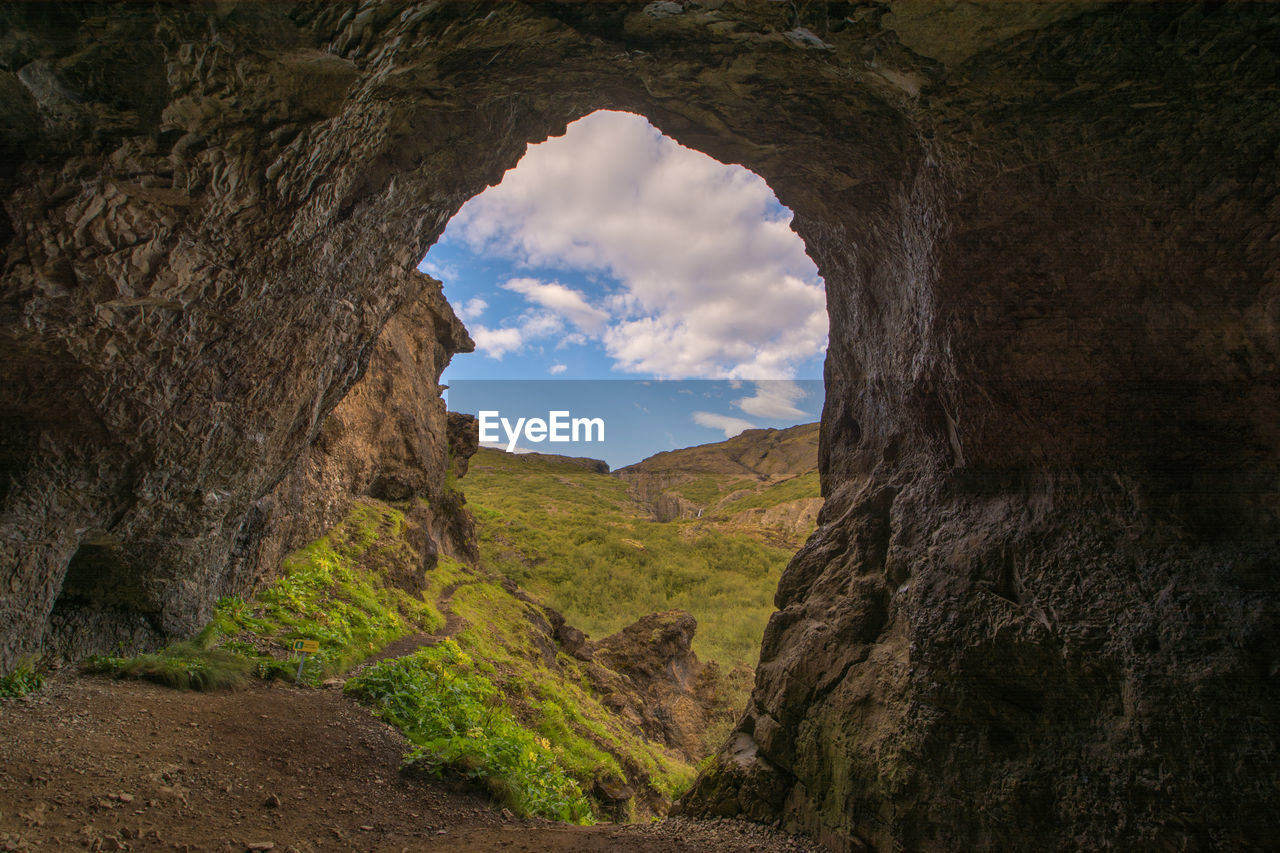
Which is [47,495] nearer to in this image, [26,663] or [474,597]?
[26,663]

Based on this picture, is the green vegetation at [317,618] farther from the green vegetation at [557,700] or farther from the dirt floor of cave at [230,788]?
the green vegetation at [557,700]

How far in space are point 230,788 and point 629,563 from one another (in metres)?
31.7

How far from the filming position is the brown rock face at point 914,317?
13.5 ft

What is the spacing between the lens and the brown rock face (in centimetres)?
412

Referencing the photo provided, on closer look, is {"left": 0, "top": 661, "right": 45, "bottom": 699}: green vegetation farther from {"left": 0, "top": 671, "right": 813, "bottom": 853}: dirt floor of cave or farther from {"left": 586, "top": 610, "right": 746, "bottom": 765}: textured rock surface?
{"left": 586, "top": 610, "right": 746, "bottom": 765}: textured rock surface

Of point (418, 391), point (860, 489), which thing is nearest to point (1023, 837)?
point (860, 489)

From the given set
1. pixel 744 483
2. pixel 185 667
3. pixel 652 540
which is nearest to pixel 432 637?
pixel 185 667

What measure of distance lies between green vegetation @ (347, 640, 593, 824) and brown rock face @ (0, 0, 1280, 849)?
2.21 meters

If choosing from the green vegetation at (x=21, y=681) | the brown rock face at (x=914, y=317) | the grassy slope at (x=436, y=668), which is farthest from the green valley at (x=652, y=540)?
the green vegetation at (x=21, y=681)

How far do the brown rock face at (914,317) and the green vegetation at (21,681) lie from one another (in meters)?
0.34

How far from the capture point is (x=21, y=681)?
5688 mm

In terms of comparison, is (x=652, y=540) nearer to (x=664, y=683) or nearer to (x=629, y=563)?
(x=629, y=563)

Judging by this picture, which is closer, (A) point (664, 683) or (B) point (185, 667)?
(B) point (185, 667)

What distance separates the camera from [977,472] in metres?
5.89
